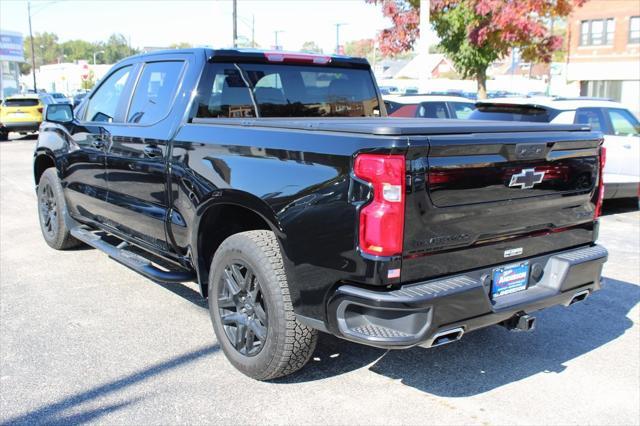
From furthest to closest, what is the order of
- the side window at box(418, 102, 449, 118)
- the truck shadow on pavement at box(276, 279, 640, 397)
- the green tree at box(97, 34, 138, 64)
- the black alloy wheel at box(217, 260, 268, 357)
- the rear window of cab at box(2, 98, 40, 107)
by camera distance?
the green tree at box(97, 34, 138, 64), the rear window of cab at box(2, 98, 40, 107), the side window at box(418, 102, 449, 118), the truck shadow on pavement at box(276, 279, 640, 397), the black alloy wheel at box(217, 260, 268, 357)

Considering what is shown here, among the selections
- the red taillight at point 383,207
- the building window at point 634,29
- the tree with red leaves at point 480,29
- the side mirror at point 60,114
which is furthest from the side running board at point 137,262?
the building window at point 634,29

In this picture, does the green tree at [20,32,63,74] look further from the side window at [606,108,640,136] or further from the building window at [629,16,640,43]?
the side window at [606,108,640,136]

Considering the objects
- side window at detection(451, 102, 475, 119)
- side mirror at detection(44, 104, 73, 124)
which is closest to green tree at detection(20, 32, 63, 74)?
side window at detection(451, 102, 475, 119)

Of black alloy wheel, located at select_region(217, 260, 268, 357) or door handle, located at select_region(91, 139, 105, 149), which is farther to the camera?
door handle, located at select_region(91, 139, 105, 149)

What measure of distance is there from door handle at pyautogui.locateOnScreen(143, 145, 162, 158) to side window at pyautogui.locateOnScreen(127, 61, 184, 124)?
225mm

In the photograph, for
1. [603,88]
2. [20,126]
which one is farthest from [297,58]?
[603,88]

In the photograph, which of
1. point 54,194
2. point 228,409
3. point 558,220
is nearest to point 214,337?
point 228,409

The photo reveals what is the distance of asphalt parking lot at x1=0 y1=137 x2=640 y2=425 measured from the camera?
3.48 meters

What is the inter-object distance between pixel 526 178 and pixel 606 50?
45.9 meters

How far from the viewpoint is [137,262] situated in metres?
4.84

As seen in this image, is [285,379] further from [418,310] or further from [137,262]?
[137,262]

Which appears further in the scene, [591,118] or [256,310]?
[591,118]

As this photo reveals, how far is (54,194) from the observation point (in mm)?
6492

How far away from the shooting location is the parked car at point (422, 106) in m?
11.3
